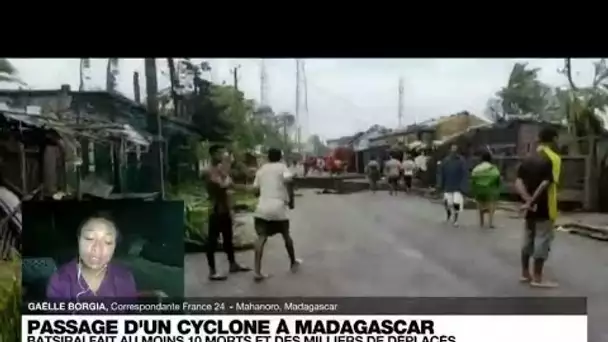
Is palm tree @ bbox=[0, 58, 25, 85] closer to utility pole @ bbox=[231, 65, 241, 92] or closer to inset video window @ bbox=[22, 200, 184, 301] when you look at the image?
inset video window @ bbox=[22, 200, 184, 301]

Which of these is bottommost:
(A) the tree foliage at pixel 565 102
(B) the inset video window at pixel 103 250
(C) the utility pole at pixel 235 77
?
(B) the inset video window at pixel 103 250

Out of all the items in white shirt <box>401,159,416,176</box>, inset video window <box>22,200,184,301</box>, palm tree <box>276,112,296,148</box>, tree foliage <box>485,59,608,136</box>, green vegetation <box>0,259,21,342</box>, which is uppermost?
tree foliage <box>485,59,608,136</box>

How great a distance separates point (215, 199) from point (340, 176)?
356mm

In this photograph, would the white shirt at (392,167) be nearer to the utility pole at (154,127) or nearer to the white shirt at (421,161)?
the white shirt at (421,161)

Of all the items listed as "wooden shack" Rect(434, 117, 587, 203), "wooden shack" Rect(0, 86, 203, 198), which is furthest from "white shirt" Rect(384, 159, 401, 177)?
"wooden shack" Rect(0, 86, 203, 198)

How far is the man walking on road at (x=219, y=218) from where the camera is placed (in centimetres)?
229

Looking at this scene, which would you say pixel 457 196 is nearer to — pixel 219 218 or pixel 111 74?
pixel 219 218

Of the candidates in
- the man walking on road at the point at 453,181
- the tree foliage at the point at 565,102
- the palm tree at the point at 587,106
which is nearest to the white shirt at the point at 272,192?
the man walking on road at the point at 453,181

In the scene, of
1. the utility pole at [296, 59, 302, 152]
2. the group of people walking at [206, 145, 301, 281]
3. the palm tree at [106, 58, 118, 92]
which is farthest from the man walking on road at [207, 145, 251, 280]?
the palm tree at [106, 58, 118, 92]

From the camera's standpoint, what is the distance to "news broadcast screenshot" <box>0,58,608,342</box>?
228cm

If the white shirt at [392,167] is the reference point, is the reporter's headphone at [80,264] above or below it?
below

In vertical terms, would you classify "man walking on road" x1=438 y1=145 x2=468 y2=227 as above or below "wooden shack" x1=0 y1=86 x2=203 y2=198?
below

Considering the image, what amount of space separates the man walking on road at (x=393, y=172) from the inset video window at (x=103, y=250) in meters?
0.57
